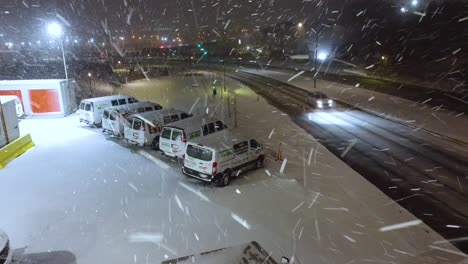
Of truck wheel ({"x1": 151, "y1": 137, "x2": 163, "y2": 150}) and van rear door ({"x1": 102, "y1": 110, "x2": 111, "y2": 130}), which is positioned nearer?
truck wheel ({"x1": 151, "y1": 137, "x2": 163, "y2": 150})

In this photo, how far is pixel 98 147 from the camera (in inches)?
688

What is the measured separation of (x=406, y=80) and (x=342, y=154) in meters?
28.7

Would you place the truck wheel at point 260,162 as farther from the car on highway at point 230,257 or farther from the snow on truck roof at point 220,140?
the car on highway at point 230,257

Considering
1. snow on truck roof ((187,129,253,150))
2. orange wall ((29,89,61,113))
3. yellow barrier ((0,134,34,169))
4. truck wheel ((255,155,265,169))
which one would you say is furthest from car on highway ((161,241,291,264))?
orange wall ((29,89,61,113))

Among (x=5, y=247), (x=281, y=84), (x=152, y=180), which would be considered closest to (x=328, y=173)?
(x=152, y=180)

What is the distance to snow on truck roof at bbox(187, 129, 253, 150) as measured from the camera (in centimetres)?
1291

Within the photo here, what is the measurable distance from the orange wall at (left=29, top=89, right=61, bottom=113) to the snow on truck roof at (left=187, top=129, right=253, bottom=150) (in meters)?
16.4

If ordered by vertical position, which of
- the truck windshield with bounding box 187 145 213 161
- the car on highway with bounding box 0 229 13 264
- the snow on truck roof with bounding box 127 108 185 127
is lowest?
the car on highway with bounding box 0 229 13 264

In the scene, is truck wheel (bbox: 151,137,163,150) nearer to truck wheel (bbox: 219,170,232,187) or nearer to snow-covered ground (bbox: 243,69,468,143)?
truck wheel (bbox: 219,170,232,187)

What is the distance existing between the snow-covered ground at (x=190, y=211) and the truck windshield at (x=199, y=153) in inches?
41.7

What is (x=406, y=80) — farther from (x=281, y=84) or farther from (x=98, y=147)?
(x=98, y=147)

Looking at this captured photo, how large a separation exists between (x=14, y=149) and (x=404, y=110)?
2621 centimetres

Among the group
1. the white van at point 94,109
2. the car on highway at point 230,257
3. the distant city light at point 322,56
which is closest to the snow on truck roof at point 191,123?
the white van at point 94,109

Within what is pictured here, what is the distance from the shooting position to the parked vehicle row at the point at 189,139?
1277cm
